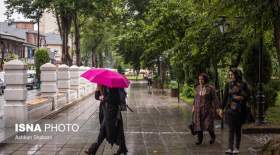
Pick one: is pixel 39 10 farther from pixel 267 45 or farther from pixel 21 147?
pixel 21 147

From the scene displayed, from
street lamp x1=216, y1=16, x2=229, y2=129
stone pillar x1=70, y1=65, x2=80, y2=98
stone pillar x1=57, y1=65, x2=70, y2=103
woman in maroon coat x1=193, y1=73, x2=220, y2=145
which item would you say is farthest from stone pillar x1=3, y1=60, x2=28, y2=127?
stone pillar x1=70, y1=65, x2=80, y2=98

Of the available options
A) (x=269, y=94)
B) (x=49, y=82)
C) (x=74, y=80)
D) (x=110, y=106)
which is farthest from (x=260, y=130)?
(x=74, y=80)

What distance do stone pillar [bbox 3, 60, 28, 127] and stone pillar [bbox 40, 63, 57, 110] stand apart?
5.12 meters

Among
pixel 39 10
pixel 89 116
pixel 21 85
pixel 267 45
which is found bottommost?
pixel 89 116

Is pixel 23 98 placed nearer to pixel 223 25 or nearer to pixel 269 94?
pixel 223 25

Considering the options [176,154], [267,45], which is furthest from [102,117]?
[267,45]

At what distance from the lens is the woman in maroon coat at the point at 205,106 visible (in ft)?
39.6

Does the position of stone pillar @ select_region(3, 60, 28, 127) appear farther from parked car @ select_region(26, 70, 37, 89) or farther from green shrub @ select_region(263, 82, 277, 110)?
parked car @ select_region(26, 70, 37, 89)

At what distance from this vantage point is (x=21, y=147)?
37.5 ft

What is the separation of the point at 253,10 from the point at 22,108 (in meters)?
7.65

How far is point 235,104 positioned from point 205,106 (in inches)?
61.7

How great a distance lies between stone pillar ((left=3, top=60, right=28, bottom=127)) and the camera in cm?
1537

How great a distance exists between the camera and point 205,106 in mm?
12102

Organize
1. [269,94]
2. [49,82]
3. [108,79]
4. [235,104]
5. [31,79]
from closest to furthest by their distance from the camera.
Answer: [108,79]
[235,104]
[269,94]
[49,82]
[31,79]
